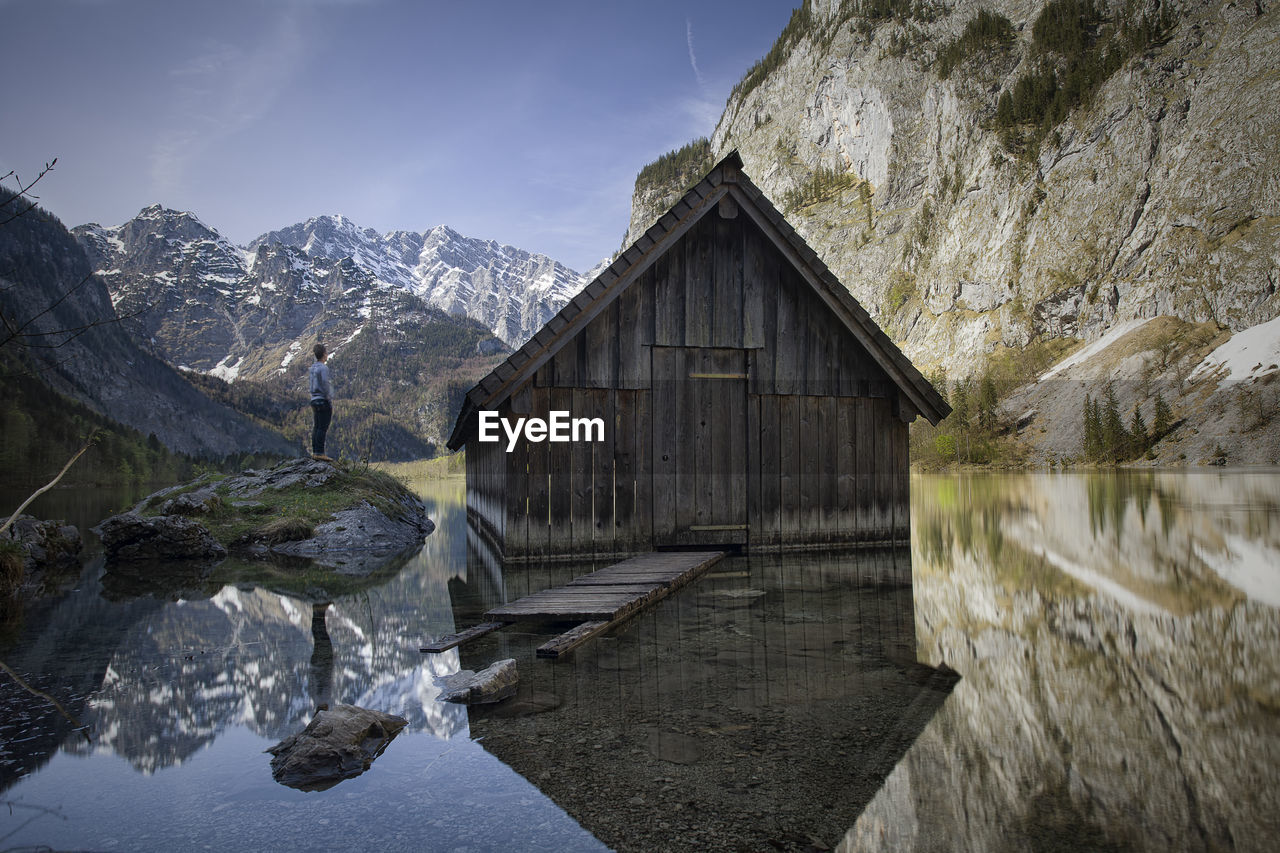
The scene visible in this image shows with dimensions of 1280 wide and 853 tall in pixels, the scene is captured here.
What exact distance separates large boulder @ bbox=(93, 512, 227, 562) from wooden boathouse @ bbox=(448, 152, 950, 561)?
16.9ft

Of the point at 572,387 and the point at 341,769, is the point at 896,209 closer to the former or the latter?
the point at 572,387

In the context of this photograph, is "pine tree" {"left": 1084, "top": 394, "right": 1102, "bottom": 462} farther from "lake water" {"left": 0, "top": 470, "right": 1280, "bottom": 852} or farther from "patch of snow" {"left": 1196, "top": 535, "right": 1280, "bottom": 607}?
"lake water" {"left": 0, "top": 470, "right": 1280, "bottom": 852}

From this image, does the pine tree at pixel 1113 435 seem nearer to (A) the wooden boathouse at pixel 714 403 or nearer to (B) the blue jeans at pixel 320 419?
(A) the wooden boathouse at pixel 714 403

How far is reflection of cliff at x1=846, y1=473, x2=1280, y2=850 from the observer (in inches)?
111

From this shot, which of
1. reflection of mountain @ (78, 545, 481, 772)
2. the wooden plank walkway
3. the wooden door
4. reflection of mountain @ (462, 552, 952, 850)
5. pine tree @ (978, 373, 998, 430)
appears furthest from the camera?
pine tree @ (978, 373, 998, 430)

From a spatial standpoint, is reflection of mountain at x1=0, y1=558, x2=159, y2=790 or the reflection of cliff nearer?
the reflection of cliff

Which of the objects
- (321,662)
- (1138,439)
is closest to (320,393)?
(321,662)

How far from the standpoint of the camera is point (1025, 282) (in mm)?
98438

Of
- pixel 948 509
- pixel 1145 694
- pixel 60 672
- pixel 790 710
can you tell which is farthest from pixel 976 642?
pixel 948 509

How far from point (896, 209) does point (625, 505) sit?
411 feet

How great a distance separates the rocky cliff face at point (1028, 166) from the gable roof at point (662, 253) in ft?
284

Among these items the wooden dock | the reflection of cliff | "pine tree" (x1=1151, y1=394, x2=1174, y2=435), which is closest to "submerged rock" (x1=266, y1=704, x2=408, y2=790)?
the wooden dock

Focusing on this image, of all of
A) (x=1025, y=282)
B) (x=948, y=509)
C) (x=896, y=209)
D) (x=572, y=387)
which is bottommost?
(x=948, y=509)

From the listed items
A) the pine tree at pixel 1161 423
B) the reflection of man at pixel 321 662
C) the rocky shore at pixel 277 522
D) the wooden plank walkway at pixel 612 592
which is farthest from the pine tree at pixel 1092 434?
the reflection of man at pixel 321 662
